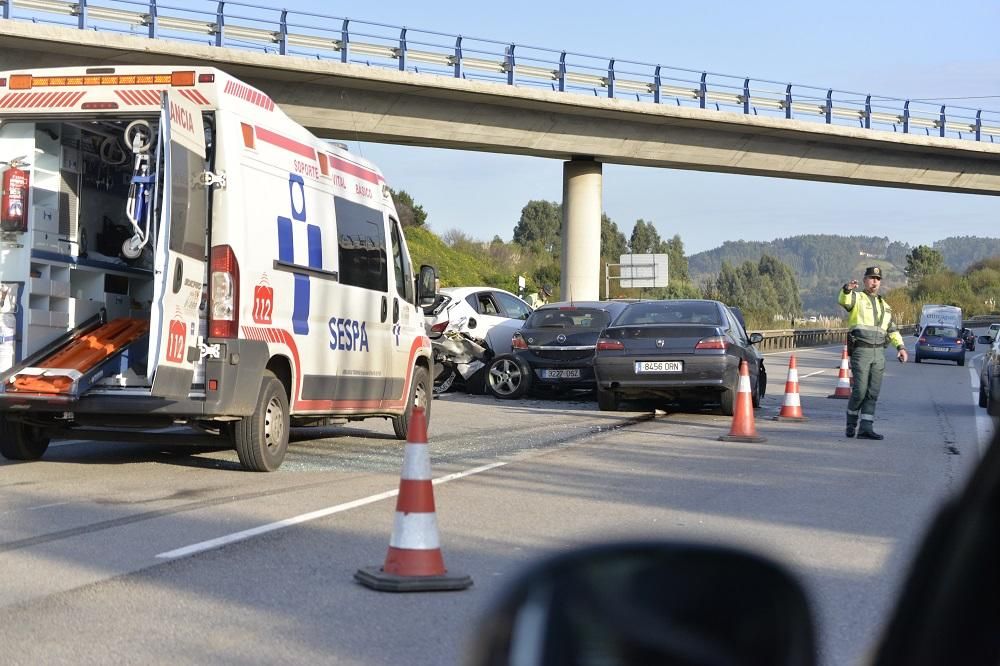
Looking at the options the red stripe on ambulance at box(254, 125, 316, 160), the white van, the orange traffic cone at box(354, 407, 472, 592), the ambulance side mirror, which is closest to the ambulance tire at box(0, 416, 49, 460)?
the red stripe on ambulance at box(254, 125, 316, 160)

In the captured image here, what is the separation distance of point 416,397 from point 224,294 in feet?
14.9

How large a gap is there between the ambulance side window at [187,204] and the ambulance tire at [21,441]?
2.48 meters

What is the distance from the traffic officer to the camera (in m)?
14.8

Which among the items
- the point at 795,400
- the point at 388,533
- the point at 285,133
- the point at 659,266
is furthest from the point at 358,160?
the point at 659,266

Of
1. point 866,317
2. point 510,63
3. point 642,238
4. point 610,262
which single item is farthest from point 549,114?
point 642,238

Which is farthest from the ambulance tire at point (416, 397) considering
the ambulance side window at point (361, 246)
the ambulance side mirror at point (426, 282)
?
the ambulance side window at point (361, 246)

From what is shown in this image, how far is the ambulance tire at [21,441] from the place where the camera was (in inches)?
434

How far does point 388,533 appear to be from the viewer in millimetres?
7895

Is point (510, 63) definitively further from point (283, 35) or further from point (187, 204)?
point (187, 204)

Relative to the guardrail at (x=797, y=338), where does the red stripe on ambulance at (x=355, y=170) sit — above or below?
above

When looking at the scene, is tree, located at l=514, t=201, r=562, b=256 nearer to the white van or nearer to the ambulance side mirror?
the white van

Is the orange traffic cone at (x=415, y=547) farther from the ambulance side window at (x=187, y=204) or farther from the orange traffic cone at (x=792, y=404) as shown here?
the orange traffic cone at (x=792, y=404)

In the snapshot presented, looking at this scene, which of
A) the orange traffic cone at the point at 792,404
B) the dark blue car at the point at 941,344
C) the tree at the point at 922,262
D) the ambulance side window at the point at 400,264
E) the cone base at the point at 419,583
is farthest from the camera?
the tree at the point at 922,262

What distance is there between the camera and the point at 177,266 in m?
9.62
